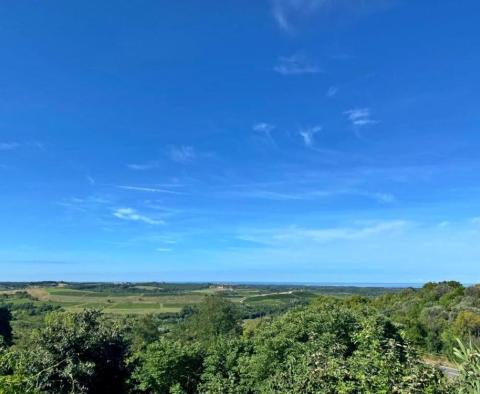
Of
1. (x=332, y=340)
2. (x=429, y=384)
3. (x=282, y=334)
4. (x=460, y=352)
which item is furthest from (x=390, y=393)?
(x=282, y=334)

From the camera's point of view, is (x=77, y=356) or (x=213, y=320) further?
(x=213, y=320)

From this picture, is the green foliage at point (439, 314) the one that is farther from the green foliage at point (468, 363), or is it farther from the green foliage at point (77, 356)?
the green foliage at point (468, 363)

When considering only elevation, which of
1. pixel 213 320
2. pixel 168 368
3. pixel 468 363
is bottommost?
pixel 213 320

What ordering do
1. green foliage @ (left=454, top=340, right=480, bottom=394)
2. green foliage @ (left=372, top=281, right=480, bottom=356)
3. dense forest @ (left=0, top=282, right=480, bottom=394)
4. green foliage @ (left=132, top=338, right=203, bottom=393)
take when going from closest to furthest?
1. green foliage @ (left=454, top=340, right=480, bottom=394)
2. dense forest @ (left=0, top=282, right=480, bottom=394)
3. green foliage @ (left=132, top=338, right=203, bottom=393)
4. green foliage @ (left=372, top=281, right=480, bottom=356)

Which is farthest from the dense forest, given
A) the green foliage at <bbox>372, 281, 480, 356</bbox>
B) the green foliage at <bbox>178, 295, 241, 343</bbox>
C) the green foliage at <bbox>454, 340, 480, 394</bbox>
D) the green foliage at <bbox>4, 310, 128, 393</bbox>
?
the green foliage at <bbox>178, 295, 241, 343</bbox>

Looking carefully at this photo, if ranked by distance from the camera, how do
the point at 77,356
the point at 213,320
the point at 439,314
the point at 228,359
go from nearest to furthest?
the point at 77,356 < the point at 228,359 < the point at 213,320 < the point at 439,314

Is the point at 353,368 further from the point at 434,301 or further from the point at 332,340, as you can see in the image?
the point at 434,301

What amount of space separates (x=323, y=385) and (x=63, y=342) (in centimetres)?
1459

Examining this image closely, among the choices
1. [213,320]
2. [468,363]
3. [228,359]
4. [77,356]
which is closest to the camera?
[468,363]

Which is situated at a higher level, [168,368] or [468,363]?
[468,363]

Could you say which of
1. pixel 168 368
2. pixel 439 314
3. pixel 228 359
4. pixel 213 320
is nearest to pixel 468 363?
pixel 228 359

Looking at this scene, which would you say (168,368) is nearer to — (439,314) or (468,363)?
(468,363)

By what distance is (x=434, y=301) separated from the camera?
6300 centimetres

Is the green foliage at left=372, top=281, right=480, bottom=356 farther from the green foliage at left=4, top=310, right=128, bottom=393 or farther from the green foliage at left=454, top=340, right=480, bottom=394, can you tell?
the green foliage at left=454, top=340, right=480, bottom=394
